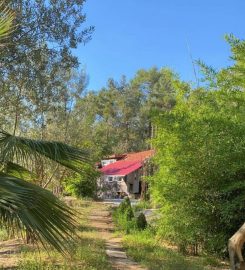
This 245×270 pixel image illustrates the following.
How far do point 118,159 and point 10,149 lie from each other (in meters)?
43.3

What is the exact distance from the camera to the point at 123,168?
4025 cm

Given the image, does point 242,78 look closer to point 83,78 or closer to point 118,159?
point 83,78

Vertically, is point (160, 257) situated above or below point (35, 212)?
below

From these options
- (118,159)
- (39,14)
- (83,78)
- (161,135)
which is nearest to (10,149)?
(39,14)

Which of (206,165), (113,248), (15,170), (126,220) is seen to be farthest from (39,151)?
(126,220)

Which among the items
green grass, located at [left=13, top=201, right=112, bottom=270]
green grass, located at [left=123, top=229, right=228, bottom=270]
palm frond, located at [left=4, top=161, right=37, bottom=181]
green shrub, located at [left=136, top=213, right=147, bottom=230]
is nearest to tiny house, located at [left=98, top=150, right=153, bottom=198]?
green shrub, located at [left=136, top=213, right=147, bottom=230]

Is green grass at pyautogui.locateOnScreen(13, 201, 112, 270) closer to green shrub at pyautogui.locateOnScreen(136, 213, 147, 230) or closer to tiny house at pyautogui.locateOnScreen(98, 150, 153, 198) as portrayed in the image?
green shrub at pyautogui.locateOnScreen(136, 213, 147, 230)

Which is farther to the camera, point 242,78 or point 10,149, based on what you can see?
point 242,78

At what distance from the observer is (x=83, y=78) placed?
2200 cm

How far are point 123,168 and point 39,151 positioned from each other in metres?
35.2

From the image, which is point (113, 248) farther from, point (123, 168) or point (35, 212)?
point (123, 168)

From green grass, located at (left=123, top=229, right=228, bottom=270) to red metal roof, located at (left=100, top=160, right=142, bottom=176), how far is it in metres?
25.9

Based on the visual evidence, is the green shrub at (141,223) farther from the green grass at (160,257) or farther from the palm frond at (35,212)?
the palm frond at (35,212)

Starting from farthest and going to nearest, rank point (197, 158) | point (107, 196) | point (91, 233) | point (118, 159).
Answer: point (118, 159) → point (107, 196) → point (91, 233) → point (197, 158)
